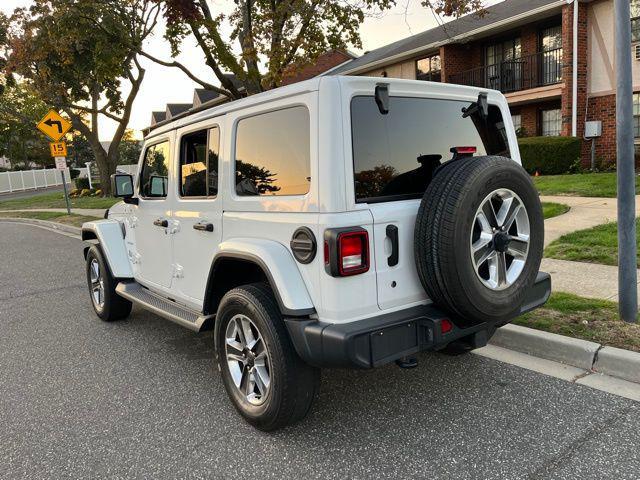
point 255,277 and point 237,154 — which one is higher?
point 237,154

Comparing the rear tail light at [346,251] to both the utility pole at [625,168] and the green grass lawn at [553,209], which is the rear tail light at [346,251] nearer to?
the utility pole at [625,168]

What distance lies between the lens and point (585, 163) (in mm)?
16219

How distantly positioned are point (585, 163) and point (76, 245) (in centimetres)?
1482

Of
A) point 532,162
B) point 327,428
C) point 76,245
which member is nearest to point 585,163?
point 532,162

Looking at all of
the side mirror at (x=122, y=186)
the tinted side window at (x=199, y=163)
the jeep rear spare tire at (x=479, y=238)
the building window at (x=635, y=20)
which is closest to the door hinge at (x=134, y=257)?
the side mirror at (x=122, y=186)

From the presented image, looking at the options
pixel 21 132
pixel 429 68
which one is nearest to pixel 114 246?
pixel 429 68

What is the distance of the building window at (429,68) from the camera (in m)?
23.1

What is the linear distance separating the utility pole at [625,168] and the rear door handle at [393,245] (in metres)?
2.26

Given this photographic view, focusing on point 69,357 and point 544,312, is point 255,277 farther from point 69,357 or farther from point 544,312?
point 544,312

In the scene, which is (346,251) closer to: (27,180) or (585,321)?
(585,321)

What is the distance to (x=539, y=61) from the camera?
1883 cm

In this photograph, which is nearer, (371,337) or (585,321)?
(371,337)

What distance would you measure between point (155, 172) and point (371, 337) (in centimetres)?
280

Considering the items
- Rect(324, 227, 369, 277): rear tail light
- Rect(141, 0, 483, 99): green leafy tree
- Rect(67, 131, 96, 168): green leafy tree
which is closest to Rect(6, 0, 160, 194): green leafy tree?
Rect(141, 0, 483, 99): green leafy tree
